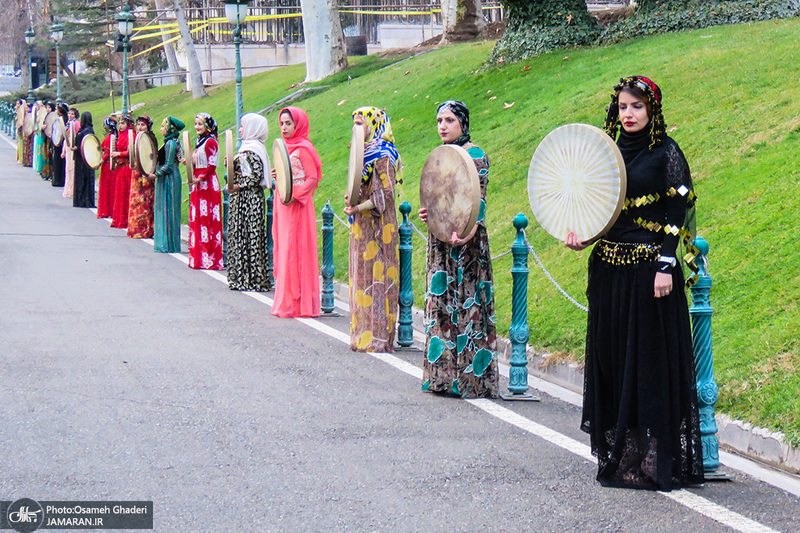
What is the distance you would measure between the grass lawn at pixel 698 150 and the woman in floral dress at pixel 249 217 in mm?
1394

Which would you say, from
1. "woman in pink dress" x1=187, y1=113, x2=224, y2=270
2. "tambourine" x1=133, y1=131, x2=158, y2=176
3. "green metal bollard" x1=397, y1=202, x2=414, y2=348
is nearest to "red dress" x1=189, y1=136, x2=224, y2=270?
"woman in pink dress" x1=187, y1=113, x2=224, y2=270

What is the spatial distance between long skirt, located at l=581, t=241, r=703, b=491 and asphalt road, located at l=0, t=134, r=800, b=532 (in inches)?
5.7

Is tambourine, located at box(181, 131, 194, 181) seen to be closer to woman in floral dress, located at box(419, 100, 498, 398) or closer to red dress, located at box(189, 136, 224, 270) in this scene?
red dress, located at box(189, 136, 224, 270)

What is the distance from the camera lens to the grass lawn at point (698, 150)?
7.99 metres

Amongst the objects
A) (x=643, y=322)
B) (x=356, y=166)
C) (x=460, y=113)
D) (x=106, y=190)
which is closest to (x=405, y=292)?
(x=356, y=166)

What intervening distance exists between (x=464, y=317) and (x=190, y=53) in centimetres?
3939

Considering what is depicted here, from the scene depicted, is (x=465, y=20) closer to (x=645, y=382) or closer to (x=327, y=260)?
(x=327, y=260)

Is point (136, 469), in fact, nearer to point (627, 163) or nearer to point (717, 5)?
point (627, 163)

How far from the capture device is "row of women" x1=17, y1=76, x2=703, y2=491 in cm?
589

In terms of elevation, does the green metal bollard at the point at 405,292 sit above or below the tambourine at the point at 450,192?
below

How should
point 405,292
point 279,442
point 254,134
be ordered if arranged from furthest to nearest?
1. point 254,134
2. point 405,292
3. point 279,442

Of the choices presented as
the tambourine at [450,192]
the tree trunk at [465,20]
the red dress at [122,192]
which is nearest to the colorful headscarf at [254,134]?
the tambourine at [450,192]

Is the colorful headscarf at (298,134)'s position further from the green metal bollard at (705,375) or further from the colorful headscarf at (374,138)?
the green metal bollard at (705,375)

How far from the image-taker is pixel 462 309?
7.95 meters
